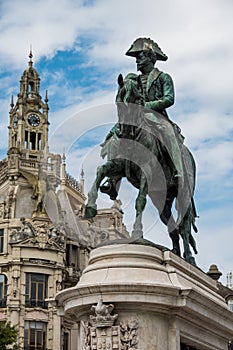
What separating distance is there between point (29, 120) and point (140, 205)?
4571 centimetres

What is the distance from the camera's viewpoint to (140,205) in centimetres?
1403

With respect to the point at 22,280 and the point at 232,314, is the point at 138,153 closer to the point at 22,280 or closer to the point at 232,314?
the point at 232,314

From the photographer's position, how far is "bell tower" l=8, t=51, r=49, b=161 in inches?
2275

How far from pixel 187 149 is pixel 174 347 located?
5015 millimetres

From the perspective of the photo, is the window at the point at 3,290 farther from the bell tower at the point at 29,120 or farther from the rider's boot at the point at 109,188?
the rider's boot at the point at 109,188

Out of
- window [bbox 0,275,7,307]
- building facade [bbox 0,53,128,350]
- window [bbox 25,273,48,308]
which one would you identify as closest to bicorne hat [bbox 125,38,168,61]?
building facade [bbox 0,53,128,350]

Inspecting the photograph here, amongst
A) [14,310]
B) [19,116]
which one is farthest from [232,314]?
[19,116]

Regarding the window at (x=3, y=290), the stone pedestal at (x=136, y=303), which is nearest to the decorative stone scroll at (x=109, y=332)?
the stone pedestal at (x=136, y=303)

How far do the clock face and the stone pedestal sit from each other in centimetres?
4571

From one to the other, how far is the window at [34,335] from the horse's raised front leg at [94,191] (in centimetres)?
3616

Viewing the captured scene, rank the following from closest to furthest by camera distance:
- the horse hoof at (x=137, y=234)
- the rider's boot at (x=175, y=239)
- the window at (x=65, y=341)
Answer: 1. the horse hoof at (x=137, y=234)
2. the rider's boot at (x=175, y=239)
3. the window at (x=65, y=341)

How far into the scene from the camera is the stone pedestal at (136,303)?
12398 millimetres

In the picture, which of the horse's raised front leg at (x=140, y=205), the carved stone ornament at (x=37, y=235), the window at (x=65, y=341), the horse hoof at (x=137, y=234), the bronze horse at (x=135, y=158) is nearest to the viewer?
the horse hoof at (x=137, y=234)

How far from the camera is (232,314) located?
14.9 m
